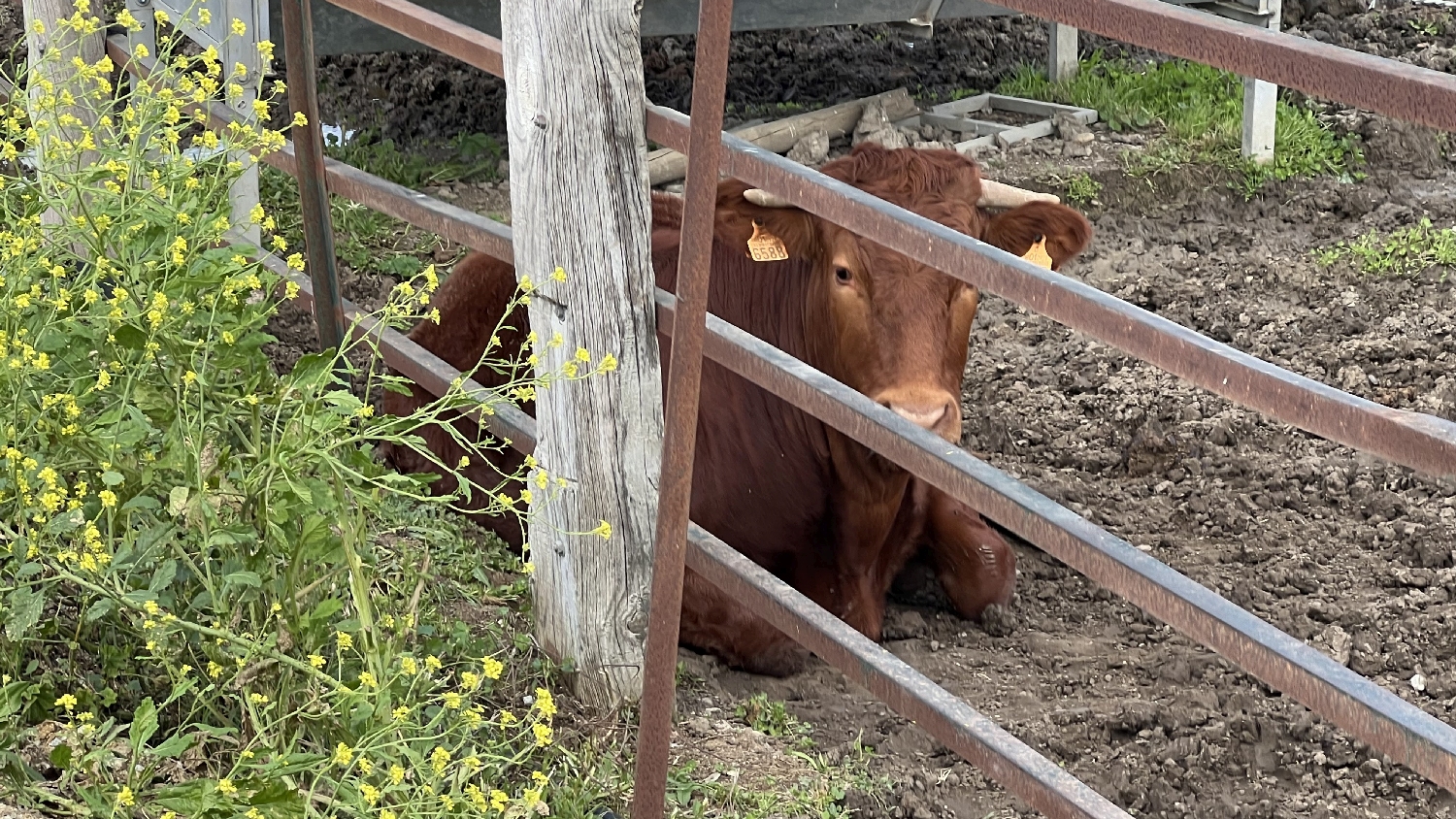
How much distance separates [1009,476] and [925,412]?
1221 millimetres

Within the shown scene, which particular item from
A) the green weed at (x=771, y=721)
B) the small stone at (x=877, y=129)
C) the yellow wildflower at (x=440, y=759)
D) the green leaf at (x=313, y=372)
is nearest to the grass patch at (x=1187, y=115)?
the small stone at (x=877, y=129)

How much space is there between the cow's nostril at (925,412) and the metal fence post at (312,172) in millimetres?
1423

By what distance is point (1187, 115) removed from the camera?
720 centimetres

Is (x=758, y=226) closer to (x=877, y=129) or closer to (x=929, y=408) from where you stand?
(x=929, y=408)

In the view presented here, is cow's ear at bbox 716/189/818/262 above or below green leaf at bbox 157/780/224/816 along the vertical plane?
above

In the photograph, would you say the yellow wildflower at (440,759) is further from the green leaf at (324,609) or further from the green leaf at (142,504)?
the green leaf at (142,504)

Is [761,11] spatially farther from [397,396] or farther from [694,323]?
[694,323]

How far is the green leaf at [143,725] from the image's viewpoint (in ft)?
6.48

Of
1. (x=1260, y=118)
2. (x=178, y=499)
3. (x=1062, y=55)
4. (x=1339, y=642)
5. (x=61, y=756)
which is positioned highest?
(x=178, y=499)

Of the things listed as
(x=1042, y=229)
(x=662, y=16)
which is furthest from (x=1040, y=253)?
(x=662, y=16)

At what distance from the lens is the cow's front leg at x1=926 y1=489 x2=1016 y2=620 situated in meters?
4.10

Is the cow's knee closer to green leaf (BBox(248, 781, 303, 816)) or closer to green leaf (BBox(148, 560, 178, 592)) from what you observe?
green leaf (BBox(148, 560, 178, 592))

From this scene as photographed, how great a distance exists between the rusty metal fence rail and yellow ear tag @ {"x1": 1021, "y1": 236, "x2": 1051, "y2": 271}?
1.47 m

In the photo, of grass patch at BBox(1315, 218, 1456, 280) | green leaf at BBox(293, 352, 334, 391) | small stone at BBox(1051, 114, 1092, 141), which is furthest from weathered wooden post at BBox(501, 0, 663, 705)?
small stone at BBox(1051, 114, 1092, 141)
